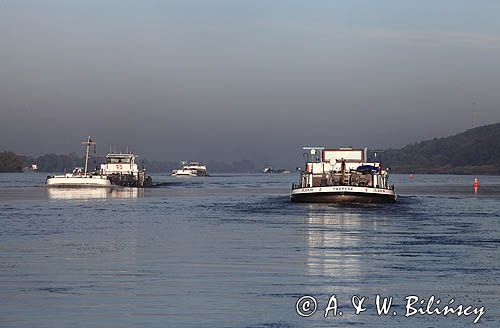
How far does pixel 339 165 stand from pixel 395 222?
29.7 m

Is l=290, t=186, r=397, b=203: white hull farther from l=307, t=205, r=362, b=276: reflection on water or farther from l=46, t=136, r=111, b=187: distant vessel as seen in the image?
l=46, t=136, r=111, b=187: distant vessel

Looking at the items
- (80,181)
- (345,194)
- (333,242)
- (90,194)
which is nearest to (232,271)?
(333,242)

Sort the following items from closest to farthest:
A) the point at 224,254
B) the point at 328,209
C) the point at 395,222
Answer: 1. the point at 224,254
2. the point at 395,222
3. the point at 328,209

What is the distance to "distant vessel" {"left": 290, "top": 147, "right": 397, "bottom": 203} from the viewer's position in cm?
7850

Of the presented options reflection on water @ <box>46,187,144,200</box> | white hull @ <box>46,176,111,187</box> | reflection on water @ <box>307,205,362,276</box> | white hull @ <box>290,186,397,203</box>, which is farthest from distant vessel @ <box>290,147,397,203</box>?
white hull @ <box>46,176,111,187</box>

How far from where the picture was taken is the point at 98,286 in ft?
79.5

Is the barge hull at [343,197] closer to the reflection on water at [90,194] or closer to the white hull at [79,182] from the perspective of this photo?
the reflection on water at [90,194]

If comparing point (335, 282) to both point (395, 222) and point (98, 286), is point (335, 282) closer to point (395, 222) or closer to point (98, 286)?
point (98, 286)

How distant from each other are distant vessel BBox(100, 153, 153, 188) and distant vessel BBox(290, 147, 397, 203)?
6819cm

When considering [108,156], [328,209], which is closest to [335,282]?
[328,209]

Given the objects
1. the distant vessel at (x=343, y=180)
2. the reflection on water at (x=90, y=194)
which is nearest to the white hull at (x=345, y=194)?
the distant vessel at (x=343, y=180)

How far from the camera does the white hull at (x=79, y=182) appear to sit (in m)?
134

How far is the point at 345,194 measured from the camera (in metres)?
77.9

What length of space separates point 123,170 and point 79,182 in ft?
65.6
